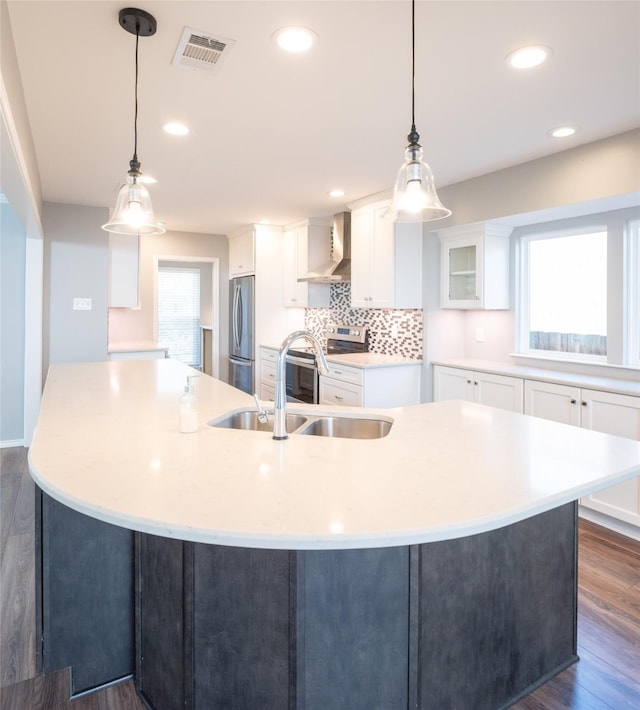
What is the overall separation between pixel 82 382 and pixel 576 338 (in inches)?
139

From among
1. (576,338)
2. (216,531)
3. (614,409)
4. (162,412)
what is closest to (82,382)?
(162,412)

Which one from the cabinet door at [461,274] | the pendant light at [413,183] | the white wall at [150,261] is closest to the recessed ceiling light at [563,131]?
the cabinet door at [461,274]

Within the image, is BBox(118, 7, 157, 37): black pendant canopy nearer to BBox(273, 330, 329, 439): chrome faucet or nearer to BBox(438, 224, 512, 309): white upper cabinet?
BBox(273, 330, 329, 439): chrome faucet

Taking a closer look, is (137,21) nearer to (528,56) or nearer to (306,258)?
(528,56)

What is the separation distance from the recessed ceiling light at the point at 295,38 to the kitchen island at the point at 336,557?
1547 millimetres

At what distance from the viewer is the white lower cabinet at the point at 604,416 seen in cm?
282

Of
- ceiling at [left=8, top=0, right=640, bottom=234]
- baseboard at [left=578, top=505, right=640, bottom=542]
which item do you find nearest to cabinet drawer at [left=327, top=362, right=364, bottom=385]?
ceiling at [left=8, top=0, right=640, bottom=234]

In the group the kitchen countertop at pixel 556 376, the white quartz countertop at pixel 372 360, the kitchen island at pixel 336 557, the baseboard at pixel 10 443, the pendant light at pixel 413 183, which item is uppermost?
the pendant light at pixel 413 183

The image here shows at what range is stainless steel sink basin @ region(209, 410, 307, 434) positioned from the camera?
6.99ft

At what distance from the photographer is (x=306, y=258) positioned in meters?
5.44

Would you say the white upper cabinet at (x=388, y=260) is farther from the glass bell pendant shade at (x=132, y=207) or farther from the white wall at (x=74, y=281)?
the white wall at (x=74, y=281)

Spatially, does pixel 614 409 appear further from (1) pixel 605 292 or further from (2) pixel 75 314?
(2) pixel 75 314

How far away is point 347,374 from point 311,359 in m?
0.63

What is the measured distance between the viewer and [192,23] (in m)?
1.82
